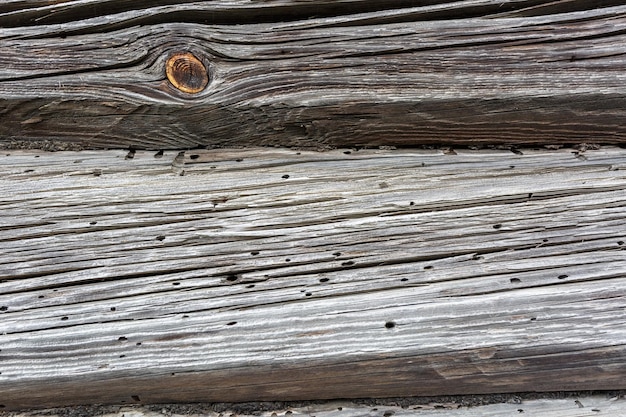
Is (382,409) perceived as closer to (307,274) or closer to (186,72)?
(307,274)

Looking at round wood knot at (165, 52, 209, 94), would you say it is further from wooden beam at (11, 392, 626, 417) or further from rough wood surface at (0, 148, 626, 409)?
wooden beam at (11, 392, 626, 417)

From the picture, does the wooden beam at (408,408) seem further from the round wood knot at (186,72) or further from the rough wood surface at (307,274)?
the round wood knot at (186,72)

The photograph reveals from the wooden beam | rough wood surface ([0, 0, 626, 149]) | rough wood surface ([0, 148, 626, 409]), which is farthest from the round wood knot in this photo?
the wooden beam

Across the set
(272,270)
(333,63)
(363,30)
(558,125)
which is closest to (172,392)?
(272,270)

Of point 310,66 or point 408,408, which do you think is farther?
point 310,66

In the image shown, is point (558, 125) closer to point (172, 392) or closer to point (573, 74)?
point (573, 74)

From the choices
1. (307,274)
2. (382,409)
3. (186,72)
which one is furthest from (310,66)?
(382,409)
